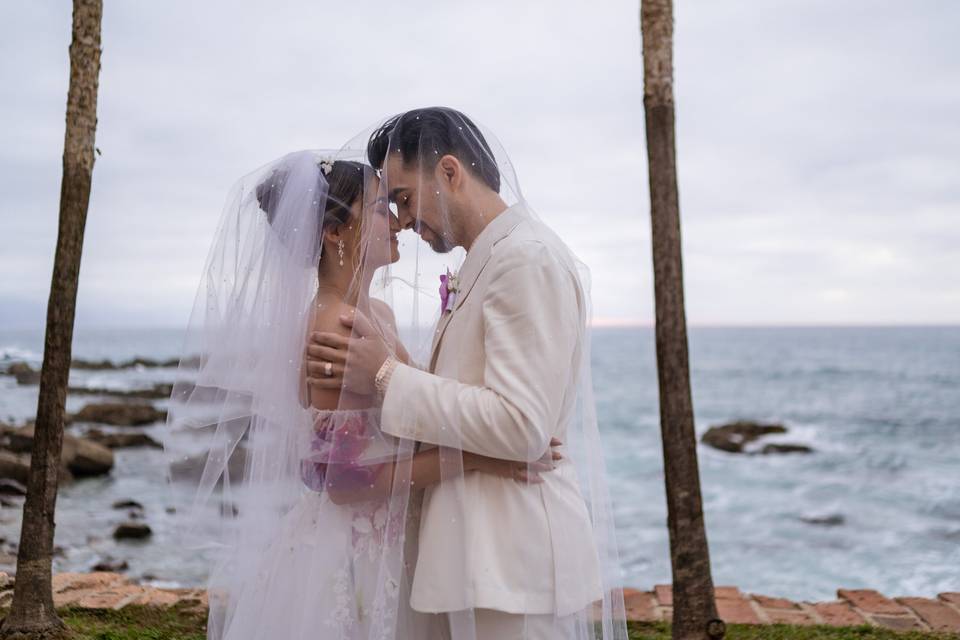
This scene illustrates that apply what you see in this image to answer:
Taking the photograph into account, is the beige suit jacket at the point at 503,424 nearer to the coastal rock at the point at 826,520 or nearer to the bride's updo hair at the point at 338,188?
the bride's updo hair at the point at 338,188

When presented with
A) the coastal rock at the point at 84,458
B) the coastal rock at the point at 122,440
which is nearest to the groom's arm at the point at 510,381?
the coastal rock at the point at 84,458

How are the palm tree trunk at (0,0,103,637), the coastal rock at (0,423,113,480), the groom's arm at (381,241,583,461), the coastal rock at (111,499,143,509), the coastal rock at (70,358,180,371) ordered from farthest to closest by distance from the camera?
the coastal rock at (70,358,180,371)
the coastal rock at (0,423,113,480)
the coastal rock at (111,499,143,509)
the palm tree trunk at (0,0,103,637)
the groom's arm at (381,241,583,461)

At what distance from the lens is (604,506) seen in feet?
8.06

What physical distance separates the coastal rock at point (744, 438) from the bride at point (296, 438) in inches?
764

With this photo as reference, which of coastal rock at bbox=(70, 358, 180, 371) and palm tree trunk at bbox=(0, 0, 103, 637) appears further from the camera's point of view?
coastal rock at bbox=(70, 358, 180, 371)

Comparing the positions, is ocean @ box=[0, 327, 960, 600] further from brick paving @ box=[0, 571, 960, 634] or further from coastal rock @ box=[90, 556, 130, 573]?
brick paving @ box=[0, 571, 960, 634]

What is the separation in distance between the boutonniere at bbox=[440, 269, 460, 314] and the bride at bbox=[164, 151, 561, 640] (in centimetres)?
14

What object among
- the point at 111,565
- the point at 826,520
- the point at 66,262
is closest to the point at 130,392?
the point at 111,565

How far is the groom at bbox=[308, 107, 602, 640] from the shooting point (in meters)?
1.93

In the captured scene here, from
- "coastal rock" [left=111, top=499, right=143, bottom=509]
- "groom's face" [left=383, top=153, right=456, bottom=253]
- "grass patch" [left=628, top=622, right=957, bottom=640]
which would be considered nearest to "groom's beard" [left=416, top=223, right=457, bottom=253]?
"groom's face" [left=383, top=153, right=456, bottom=253]

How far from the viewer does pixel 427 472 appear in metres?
2.06

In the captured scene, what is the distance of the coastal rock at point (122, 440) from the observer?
714 inches

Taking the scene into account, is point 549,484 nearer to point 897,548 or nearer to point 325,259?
point 325,259

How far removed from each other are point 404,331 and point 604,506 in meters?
0.76
